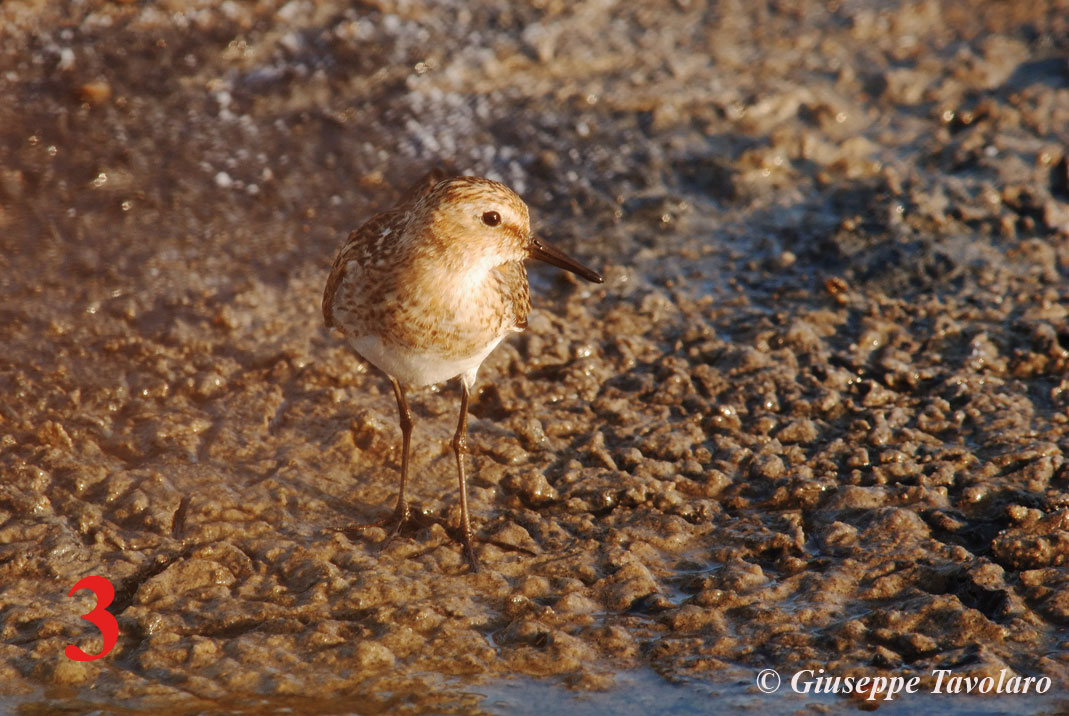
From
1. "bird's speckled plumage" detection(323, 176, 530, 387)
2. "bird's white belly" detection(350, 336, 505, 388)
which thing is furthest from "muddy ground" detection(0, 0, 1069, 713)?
"bird's speckled plumage" detection(323, 176, 530, 387)

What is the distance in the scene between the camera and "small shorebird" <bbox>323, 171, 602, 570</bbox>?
4824 mm

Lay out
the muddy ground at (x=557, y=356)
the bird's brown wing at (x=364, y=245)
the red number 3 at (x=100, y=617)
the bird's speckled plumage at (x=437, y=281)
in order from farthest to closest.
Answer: the bird's brown wing at (x=364, y=245) → the bird's speckled plumage at (x=437, y=281) → the muddy ground at (x=557, y=356) → the red number 3 at (x=100, y=617)

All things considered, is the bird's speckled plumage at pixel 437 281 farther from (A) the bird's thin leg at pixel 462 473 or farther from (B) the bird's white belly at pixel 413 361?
(A) the bird's thin leg at pixel 462 473

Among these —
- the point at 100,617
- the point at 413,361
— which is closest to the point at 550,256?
the point at 413,361

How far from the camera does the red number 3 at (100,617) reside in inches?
166

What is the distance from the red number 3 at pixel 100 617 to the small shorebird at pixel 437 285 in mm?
1178

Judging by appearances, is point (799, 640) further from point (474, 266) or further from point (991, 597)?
point (474, 266)

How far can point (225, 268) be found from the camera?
21.8ft

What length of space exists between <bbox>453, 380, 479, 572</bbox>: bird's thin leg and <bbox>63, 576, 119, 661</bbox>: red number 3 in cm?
142

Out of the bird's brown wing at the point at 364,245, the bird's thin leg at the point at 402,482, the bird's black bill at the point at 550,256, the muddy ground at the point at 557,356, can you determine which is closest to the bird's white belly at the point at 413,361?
the bird's thin leg at the point at 402,482

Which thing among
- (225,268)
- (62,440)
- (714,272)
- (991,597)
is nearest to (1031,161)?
(714,272)

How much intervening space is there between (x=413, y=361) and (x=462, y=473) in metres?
0.58

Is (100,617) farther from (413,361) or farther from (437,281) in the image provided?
(437,281)

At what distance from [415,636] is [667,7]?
19.8 feet
